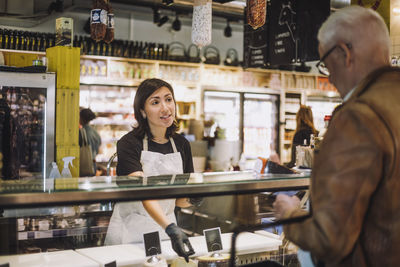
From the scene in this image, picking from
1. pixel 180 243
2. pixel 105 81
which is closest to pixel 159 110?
pixel 180 243

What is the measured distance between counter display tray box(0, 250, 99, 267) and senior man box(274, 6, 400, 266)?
970mm

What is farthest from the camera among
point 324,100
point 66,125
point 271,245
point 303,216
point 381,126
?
point 324,100

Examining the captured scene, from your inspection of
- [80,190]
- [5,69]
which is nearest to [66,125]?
[5,69]

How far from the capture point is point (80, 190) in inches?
59.2

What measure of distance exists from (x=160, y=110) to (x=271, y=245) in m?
1.04

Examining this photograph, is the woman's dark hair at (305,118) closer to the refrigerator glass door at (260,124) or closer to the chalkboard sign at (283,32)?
the chalkboard sign at (283,32)

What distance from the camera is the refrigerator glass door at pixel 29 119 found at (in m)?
4.20

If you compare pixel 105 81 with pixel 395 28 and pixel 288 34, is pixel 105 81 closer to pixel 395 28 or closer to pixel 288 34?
pixel 288 34

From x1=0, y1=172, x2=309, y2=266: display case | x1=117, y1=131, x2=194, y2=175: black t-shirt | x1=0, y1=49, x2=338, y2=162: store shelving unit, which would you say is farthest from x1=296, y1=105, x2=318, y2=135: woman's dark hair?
x1=0, y1=172, x2=309, y2=266: display case

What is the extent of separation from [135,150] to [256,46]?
4462mm

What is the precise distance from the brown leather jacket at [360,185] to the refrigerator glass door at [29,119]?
343 centimetres

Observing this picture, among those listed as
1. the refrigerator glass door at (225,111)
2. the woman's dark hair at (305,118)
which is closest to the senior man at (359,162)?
the woman's dark hair at (305,118)

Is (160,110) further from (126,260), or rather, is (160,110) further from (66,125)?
(66,125)

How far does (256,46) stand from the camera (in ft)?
22.1
